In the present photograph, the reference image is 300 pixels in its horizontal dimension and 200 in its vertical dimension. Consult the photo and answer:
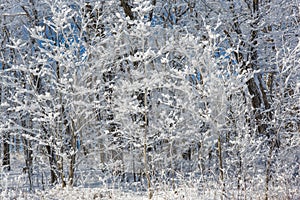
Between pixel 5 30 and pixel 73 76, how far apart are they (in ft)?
23.1

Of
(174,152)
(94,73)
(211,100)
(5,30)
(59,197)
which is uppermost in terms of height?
(5,30)

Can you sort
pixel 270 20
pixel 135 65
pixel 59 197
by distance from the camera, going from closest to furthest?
pixel 59 197, pixel 270 20, pixel 135 65

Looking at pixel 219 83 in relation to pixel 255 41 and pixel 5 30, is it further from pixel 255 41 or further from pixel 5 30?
pixel 5 30

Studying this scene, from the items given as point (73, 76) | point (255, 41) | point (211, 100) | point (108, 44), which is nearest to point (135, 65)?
point (108, 44)

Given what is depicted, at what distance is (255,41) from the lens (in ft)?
32.4

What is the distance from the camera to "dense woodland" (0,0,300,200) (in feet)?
19.3

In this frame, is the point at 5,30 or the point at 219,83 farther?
the point at 5,30

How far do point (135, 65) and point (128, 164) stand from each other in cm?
319

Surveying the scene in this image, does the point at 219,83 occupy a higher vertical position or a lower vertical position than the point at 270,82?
lower

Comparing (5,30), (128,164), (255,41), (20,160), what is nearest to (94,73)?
(128,164)

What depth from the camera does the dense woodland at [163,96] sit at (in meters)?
5.87

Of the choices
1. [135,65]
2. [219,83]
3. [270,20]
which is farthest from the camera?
[135,65]

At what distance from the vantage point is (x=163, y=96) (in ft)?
27.4

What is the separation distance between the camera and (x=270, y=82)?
42.6ft
